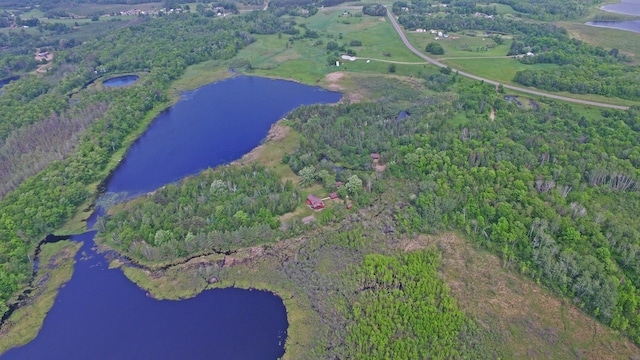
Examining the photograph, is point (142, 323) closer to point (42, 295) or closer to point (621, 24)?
point (42, 295)

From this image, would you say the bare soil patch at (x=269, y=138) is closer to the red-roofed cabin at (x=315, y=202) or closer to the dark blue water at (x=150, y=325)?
the red-roofed cabin at (x=315, y=202)

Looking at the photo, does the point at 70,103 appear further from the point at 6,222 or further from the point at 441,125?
the point at 441,125

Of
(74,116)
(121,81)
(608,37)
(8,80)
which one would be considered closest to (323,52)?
(121,81)

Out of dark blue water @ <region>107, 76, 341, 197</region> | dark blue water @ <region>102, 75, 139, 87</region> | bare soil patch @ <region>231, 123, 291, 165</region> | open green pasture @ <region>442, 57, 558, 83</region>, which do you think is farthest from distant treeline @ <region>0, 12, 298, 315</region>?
open green pasture @ <region>442, 57, 558, 83</region>

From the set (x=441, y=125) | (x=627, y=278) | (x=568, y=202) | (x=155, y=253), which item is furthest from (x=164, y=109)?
(x=627, y=278)

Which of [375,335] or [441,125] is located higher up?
[441,125]
